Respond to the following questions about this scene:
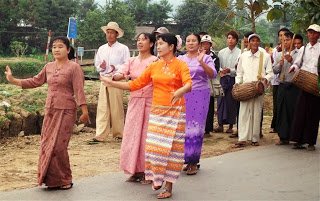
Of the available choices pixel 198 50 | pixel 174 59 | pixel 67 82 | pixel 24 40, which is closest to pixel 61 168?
pixel 67 82

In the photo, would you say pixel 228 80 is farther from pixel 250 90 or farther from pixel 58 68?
pixel 58 68

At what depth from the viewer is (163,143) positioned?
5.58 m

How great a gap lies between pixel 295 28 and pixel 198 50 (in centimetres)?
140

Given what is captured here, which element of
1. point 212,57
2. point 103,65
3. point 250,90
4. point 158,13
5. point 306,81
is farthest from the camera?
point 158,13

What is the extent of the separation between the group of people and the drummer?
0.02 metres

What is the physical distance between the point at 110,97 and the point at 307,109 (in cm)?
328

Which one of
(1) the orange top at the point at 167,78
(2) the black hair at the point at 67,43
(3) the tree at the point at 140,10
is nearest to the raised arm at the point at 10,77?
(2) the black hair at the point at 67,43

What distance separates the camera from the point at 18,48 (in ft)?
110

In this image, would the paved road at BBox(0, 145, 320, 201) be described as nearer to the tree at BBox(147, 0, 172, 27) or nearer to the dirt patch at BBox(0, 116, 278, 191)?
the dirt patch at BBox(0, 116, 278, 191)

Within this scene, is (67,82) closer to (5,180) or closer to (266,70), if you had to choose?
(5,180)

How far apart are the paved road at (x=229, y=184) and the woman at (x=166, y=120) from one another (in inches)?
11.0

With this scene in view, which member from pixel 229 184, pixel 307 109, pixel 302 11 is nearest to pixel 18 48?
pixel 307 109

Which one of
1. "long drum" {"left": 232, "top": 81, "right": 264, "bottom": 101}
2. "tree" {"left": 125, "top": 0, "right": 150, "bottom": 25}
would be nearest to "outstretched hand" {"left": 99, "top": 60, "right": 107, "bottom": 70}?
"long drum" {"left": 232, "top": 81, "right": 264, "bottom": 101}

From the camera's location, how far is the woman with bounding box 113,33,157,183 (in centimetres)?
619
